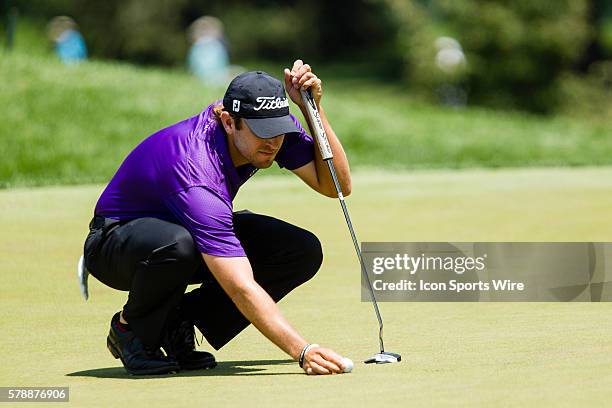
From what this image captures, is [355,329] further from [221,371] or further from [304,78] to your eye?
[304,78]

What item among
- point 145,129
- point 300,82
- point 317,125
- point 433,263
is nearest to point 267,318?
point 317,125

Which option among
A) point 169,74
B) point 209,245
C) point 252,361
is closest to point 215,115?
point 209,245

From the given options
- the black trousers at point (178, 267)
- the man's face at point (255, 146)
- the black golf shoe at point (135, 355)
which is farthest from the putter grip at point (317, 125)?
the black golf shoe at point (135, 355)

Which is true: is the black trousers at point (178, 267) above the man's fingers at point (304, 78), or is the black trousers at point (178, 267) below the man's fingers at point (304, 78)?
below

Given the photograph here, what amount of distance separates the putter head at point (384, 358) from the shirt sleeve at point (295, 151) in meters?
Result: 1.02

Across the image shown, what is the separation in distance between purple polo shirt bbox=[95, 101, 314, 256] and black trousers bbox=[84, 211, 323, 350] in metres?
0.09

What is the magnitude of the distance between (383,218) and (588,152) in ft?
21.9

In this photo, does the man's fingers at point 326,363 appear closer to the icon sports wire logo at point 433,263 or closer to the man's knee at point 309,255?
the man's knee at point 309,255

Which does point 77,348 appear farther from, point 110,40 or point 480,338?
point 110,40

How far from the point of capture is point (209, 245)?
5.74 metres

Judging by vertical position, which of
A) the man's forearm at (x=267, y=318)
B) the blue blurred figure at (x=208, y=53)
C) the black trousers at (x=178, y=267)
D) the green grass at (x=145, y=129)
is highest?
the blue blurred figure at (x=208, y=53)

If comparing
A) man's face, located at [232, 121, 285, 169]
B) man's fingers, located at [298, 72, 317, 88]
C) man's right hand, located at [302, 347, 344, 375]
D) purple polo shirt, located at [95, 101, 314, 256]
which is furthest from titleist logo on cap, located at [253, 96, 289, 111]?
man's right hand, located at [302, 347, 344, 375]

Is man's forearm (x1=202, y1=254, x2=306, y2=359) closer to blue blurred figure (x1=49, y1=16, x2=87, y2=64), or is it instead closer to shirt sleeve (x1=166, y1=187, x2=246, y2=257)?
shirt sleeve (x1=166, y1=187, x2=246, y2=257)

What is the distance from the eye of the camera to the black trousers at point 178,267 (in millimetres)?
5918
